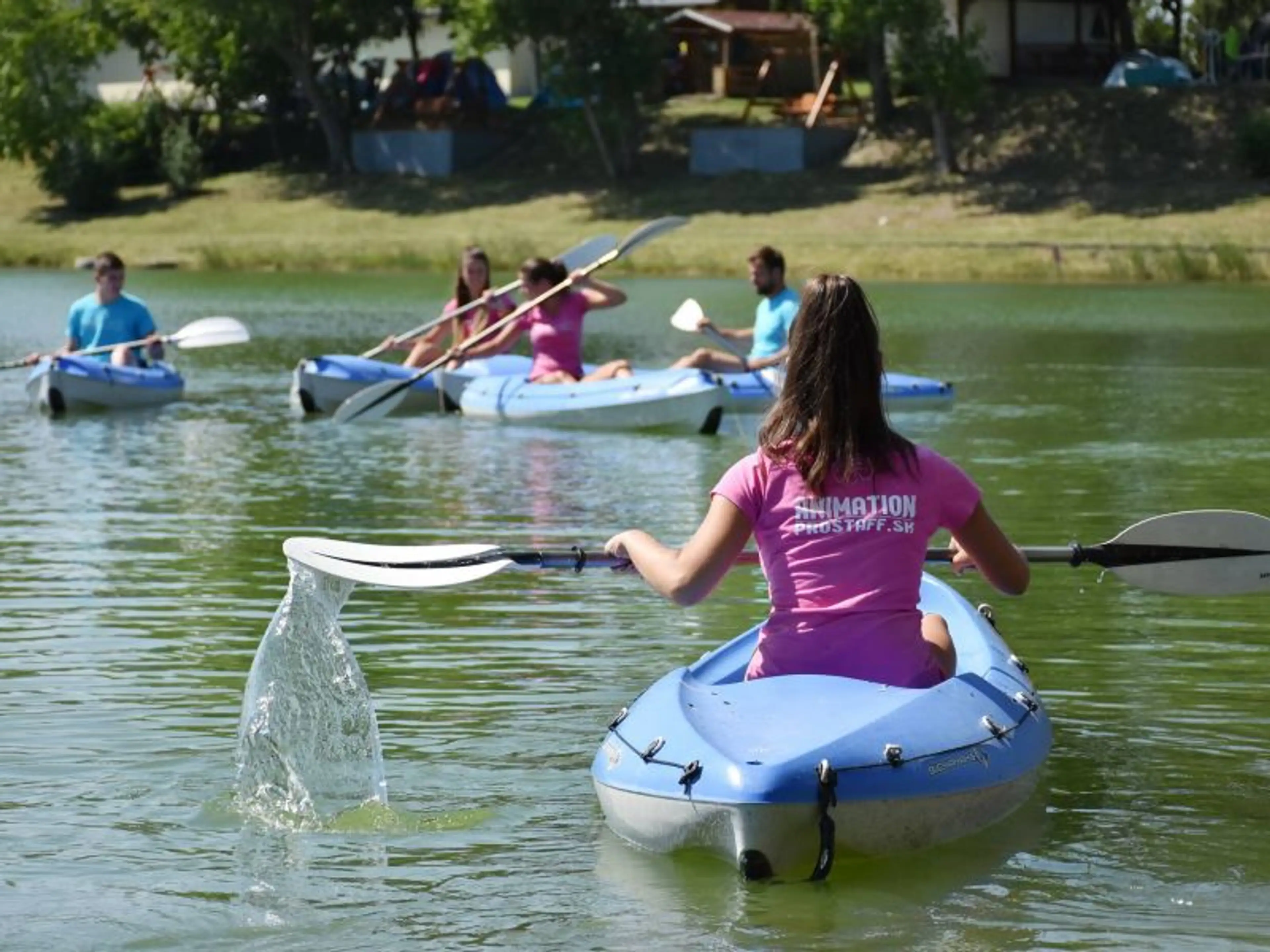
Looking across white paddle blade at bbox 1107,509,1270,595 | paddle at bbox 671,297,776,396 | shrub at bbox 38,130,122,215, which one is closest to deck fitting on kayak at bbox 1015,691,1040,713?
white paddle blade at bbox 1107,509,1270,595

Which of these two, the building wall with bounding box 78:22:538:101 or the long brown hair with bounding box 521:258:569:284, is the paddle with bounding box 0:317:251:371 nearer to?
the long brown hair with bounding box 521:258:569:284

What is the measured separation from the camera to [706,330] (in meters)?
20.0

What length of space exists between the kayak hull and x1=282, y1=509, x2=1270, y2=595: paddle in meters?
10.6

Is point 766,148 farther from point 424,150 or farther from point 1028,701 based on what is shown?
point 1028,701

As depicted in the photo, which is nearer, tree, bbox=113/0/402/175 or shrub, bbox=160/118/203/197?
tree, bbox=113/0/402/175

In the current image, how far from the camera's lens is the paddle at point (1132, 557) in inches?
321

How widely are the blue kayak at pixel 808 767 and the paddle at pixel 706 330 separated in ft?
41.3

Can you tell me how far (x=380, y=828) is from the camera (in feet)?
25.2

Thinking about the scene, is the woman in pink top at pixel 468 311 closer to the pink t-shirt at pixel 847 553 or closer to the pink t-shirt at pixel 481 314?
A: the pink t-shirt at pixel 481 314

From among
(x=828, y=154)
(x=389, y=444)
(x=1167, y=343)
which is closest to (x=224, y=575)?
(x=389, y=444)

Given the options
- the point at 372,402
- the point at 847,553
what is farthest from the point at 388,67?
the point at 847,553

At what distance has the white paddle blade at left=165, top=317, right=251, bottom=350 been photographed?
2216 cm

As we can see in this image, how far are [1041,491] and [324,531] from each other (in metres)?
4.42

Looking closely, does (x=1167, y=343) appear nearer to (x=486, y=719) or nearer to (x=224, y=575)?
(x=224, y=575)
